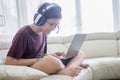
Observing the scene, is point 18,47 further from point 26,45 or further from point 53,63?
point 53,63

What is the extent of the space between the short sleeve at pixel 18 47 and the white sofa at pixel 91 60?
14cm

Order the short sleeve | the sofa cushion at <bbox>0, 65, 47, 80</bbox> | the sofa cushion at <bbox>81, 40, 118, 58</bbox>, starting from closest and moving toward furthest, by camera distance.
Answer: the sofa cushion at <bbox>0, 65, 47, 80</bbox> < the short sleeve < the sofa cushion at <bbox>81, 40, 118, 58</bbox>

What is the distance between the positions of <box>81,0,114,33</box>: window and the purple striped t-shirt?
5.63ft

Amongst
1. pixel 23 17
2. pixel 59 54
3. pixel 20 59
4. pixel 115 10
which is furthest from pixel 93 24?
pixel 20 59

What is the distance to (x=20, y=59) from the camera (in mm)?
1486

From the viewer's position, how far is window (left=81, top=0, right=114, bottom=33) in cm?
338

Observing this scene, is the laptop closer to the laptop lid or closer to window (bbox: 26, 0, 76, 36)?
the laptop lid

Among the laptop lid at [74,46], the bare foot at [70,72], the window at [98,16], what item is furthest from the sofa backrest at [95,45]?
the bare foot at [70,72]

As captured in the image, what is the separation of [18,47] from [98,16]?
2.17m

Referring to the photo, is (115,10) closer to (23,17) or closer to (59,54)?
(23,17)

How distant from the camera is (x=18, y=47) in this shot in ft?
4.86

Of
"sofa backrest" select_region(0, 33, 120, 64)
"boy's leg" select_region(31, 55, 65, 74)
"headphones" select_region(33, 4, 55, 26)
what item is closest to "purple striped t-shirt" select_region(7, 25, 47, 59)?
"headphones" select_region(33, 4, 55, 26)

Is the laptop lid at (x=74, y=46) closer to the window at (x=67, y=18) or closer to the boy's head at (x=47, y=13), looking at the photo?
the boy's head at (x=47, y=13)

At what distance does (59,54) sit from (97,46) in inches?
48.6
